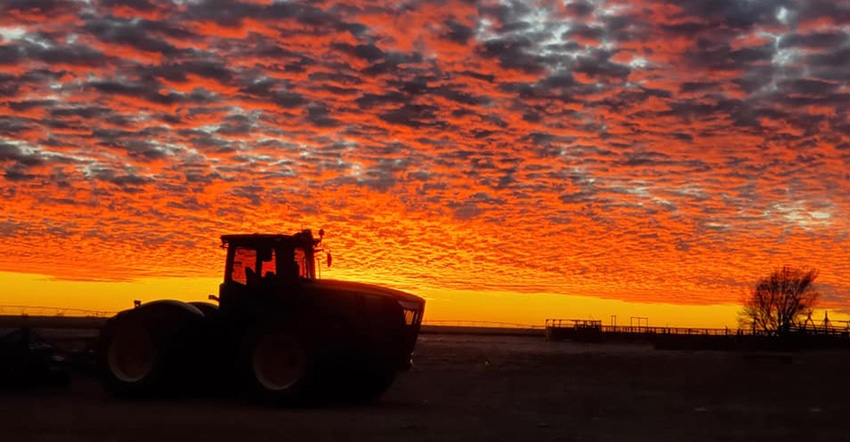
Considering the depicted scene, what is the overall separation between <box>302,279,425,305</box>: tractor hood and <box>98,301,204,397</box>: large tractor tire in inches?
87.0

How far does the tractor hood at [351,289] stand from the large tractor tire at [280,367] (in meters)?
0.98

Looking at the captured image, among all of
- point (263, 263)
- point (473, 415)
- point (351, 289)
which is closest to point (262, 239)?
point (263, 263)

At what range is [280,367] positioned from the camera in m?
16.4

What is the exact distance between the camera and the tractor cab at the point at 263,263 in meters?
17.4

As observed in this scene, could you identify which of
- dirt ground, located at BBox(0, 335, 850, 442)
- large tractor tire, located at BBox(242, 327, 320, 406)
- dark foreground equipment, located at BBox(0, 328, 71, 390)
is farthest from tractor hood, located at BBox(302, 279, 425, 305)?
dark foreground equipment, located at BBox(0, 328, 71, 390)

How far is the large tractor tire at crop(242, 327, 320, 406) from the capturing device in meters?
15.9

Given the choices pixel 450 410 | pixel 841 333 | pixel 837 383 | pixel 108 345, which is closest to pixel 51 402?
pixel 108 345

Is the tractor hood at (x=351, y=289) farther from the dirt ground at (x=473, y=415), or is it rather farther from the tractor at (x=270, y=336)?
the dirt ground at (x=473, y=415)

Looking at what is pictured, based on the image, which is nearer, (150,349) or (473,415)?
(473,415)

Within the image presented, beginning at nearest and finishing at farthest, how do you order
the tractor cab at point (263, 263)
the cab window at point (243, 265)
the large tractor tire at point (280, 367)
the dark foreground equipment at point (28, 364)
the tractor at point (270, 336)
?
the large tractor tire at point (280, 367)
the tractor at point (270, 336)
the tractor cab at point (263, 263)
the cab window at point (243, 265)
the dark foreground equipment at point (28, 364)

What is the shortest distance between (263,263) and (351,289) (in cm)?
207

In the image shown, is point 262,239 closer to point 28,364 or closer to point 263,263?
point 263,263

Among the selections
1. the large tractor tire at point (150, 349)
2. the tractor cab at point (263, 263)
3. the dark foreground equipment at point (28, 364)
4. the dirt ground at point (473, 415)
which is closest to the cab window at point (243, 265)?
the tractor cab at point (263, 263)

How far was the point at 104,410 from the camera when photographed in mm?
15078
